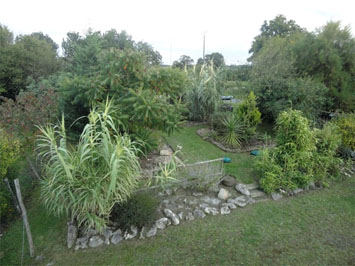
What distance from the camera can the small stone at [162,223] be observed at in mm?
3618

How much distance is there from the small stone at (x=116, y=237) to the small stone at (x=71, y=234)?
61 cm

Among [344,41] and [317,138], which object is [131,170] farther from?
[344,41]

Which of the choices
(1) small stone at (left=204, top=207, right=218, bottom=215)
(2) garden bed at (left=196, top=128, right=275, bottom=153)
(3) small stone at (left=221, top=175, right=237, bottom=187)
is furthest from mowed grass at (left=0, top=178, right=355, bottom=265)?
(2) garden bed at (left=196, top=128, right=275, bottom=153)

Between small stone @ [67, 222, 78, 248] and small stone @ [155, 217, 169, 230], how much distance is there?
1.34m

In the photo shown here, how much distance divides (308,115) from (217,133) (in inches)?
135

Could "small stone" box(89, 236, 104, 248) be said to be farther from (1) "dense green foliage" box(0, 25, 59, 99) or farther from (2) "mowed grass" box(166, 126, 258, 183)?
(1) "dense green foliage" box(0, 25, 59, 99)

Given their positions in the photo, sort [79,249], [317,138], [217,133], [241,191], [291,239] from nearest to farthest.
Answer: [79,249], [291,239], [241,191], [317,138], [217,133]

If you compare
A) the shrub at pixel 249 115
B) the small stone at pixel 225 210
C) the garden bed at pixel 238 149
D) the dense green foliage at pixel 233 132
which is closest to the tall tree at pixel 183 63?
the garden bed at pixel 238 149

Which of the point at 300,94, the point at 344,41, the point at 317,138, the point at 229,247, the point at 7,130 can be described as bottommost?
the point at 229,247

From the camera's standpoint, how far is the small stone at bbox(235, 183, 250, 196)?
457 centimetres

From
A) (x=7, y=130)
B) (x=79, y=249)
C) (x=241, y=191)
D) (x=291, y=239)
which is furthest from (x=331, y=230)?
(x=7, y=130)

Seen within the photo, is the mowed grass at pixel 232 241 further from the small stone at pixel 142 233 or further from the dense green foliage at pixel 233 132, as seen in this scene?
the dense green foliage at pixel 233 132

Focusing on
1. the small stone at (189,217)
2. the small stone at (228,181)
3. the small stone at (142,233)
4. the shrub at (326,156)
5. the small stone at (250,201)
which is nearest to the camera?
the small stone at (142,233)

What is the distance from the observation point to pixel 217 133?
8164 millimetres
